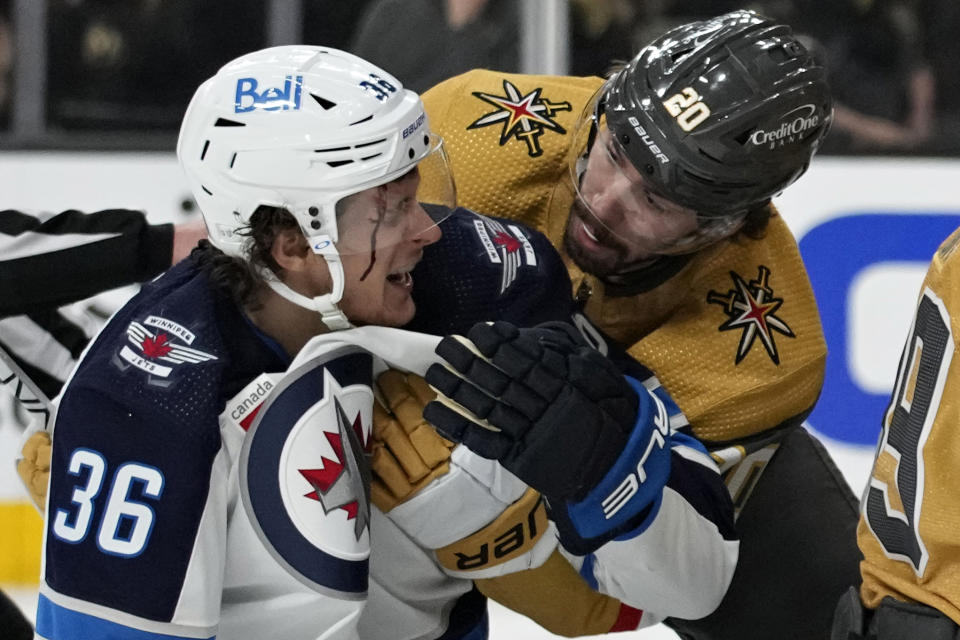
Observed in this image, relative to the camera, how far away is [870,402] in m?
3.78

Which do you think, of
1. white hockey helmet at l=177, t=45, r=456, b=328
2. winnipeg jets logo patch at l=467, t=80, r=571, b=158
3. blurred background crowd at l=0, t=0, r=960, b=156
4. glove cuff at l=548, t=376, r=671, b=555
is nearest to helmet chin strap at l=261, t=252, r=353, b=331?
white hockey helmet at l=177, t=45, r=456, b=328

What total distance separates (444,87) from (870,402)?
1.75 metres

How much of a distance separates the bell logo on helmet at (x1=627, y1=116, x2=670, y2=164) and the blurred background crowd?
1.81 m

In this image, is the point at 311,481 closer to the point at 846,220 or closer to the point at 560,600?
the point at 560,600

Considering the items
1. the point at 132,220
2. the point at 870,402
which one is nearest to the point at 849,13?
the point at 870,402

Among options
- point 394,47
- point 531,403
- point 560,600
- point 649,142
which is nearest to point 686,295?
point 649,142

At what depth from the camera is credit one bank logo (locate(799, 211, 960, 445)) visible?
378 cm

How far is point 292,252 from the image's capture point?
1.92 m

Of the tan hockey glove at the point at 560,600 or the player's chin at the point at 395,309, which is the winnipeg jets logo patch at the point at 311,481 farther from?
the tan hockey glove at the point at 560,600

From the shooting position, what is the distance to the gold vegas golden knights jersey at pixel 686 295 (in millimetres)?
2311

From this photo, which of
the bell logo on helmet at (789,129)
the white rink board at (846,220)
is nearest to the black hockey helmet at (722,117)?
the bell logo on helmet at (789,129)

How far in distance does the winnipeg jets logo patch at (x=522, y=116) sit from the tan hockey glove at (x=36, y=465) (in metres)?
0.89

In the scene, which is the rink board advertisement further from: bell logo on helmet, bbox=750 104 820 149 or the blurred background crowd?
bell logo on helmet, bbox=750 104 820 149

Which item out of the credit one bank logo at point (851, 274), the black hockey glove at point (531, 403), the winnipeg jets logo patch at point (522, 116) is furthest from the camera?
the credit one bank logo at point (851, 274)
